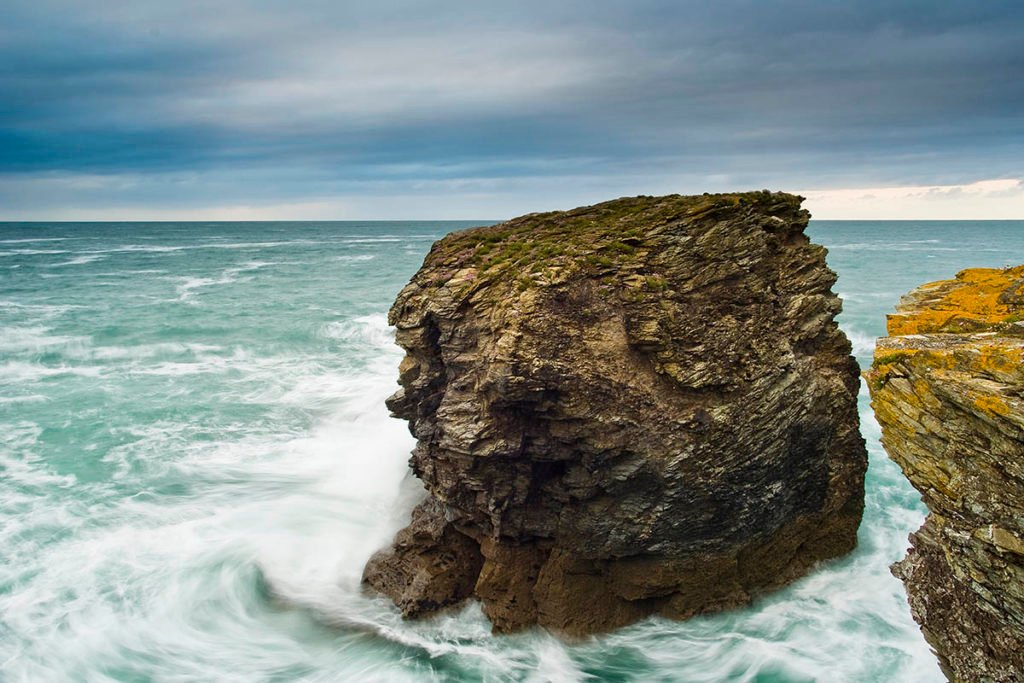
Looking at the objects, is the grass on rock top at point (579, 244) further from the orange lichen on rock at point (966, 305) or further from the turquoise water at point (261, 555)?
the turquoise water at point (261, 555)

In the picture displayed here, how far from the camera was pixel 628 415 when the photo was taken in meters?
11.5

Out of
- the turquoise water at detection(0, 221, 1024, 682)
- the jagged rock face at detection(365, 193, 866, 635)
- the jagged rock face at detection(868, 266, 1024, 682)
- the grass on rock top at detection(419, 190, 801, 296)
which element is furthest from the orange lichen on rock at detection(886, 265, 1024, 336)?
the turquoise water at detection(0, 221, 1024, 682)

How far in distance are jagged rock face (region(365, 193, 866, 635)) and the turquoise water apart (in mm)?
844

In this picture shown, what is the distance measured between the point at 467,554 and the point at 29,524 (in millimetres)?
11994

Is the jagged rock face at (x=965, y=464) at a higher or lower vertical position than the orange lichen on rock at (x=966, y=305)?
lower

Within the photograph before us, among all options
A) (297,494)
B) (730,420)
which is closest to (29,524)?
(297,494)

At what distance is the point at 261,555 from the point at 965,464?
14.5 m

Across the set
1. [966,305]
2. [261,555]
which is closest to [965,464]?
[966,305]

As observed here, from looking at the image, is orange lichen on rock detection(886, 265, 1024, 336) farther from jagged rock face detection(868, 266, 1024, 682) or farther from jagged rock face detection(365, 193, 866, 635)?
jagged rock face detection(365, 193, 866, 635)

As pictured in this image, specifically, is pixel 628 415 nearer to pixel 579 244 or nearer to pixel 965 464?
pixel 579 244

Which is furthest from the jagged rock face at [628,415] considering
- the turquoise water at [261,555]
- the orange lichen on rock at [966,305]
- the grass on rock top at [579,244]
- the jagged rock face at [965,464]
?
the jagged rock face at [965,464]

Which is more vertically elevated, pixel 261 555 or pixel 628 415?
pixel 628 415

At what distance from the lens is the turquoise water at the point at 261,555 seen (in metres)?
12.6

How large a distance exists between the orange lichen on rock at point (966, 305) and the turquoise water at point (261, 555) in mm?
7183
